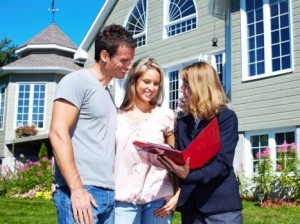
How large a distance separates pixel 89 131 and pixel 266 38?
8932 mm

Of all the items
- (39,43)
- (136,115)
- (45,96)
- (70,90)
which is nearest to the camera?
(70,90)

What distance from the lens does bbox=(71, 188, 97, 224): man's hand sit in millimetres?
2336

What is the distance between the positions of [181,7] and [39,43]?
32.0 feet

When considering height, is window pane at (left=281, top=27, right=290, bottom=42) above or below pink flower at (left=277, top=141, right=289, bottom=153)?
above

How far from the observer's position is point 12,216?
8.38m

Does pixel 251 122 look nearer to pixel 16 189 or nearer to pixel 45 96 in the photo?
pixel 16 189

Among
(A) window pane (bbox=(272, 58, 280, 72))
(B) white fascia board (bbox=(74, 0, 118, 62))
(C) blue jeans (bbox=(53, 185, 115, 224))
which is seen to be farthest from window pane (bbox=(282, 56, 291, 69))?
(B) white fascia board (bbox=(74, 0, 118, 62))

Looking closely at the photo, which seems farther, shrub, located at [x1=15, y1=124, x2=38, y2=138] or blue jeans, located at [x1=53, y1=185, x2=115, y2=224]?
shrub, located at [x1=15, y1=124, x2=38, y2=138]

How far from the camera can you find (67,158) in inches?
91.7

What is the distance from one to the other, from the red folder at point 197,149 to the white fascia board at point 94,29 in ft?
51.7

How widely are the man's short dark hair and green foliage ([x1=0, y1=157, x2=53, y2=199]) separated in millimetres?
11322

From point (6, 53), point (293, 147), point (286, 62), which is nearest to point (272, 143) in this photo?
point (293, 147)

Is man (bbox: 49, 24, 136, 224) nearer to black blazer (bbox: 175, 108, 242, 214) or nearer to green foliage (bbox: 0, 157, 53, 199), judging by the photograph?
black blazer (bbox: 175, 108, 242, 214)

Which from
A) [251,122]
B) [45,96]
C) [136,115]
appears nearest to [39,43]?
[45,96]
